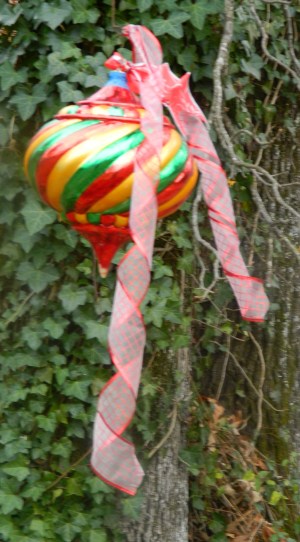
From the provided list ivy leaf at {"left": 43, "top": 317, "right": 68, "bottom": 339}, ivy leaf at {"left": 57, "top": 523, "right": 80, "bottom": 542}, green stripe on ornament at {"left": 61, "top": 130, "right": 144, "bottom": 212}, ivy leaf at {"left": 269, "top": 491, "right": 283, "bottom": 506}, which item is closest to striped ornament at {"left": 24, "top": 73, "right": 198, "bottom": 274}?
green stripe on ornament at {"left": 61, "top": 130, "right": 144, "bottom": 212}

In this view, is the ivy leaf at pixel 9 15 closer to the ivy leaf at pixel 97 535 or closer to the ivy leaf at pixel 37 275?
the ivy leaf at pixel 37 275

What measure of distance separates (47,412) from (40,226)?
23.4 inches

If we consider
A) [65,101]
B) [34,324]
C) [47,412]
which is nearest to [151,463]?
[47,412]

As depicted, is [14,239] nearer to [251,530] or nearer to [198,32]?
[198,32]

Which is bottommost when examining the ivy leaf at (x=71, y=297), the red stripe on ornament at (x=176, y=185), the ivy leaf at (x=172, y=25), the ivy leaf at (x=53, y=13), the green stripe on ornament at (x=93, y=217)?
the ivy leaf at (x=71, y=297)

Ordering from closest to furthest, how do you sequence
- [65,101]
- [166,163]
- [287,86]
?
[166,163] < [65,101] < [287,86]

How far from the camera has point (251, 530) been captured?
329 centimetres

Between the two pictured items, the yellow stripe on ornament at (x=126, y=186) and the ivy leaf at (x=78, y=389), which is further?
the ivy leaf at (x=78, y=389)

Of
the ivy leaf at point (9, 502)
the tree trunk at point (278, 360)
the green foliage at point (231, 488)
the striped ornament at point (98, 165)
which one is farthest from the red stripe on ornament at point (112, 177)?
the tree trunk at point (278, 360)

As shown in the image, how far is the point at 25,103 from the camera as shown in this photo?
2.51 m

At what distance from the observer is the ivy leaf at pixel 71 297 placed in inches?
99.0

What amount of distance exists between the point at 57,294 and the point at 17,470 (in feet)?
1.82

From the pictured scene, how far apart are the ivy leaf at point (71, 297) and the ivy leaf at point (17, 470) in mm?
505

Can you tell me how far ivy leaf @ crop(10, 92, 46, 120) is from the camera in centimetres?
250
